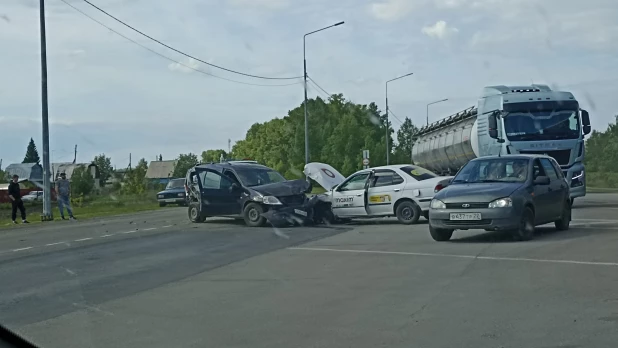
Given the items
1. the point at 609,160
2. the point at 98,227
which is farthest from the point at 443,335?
the point at 609,160

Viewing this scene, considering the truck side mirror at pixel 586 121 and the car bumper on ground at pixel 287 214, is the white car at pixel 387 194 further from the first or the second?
the truck side mirror at pixel 586 121

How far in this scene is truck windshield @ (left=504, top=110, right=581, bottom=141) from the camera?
24.3 m

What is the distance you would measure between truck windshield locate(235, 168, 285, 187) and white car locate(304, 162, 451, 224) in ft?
5.87

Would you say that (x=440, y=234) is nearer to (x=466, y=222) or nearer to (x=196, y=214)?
(x=466, y=222)

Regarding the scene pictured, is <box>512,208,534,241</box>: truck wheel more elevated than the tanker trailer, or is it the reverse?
the tanker trailer

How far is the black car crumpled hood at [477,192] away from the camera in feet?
48.6

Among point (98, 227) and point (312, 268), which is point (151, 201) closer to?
point (98, 227)

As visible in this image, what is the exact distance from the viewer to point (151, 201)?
5147cm

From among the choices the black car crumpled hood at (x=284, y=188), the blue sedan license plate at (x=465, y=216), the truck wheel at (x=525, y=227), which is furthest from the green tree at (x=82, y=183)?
the truck wheel at (x=525, y=227)

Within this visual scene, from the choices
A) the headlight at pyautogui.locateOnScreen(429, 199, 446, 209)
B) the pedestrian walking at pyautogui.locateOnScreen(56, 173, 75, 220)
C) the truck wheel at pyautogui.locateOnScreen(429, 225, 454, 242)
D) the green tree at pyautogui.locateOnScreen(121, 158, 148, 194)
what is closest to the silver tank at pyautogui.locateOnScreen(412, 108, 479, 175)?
the truck wheel at pyautogui.locateOnScreen(429, 225, 454, 242)

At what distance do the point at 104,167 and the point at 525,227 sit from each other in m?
94.0

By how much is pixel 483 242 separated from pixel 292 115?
77.0m

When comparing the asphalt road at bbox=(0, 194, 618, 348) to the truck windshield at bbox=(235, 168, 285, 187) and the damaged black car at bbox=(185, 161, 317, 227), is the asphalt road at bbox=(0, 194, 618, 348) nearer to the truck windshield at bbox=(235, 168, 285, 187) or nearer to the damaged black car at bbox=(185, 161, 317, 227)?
the damaged black car at bbox=(185, 161, 317, 227)

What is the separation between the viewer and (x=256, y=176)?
75.0ft
